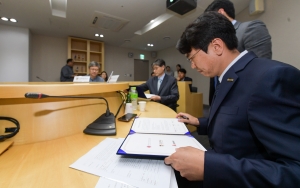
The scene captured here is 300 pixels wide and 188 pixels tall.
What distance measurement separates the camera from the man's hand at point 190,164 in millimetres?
448

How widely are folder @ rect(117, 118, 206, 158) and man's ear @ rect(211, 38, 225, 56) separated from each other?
1.39 feet

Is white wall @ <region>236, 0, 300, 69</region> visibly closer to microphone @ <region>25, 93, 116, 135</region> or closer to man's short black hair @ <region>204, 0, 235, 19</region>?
man's short black hair @ <region>204, 0, 235, 19</region>

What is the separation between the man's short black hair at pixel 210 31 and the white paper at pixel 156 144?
428 mm

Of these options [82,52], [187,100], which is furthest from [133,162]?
[82,52]

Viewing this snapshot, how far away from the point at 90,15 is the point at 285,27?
12.9 ft

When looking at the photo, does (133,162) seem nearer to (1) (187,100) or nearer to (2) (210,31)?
(2) (210,31)

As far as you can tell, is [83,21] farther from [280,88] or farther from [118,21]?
[280,88]

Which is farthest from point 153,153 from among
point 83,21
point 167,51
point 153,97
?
point 167,51

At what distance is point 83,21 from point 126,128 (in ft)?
13.0

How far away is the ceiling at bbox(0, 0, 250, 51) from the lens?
2947mm

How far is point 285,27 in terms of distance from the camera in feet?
7.72

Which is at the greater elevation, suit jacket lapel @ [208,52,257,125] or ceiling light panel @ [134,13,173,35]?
ceiling light panel @ [134,13,173,35]

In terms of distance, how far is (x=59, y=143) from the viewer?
678 millimetres

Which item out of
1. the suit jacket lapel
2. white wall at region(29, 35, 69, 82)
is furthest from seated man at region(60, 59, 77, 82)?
the suit jacket lapel
